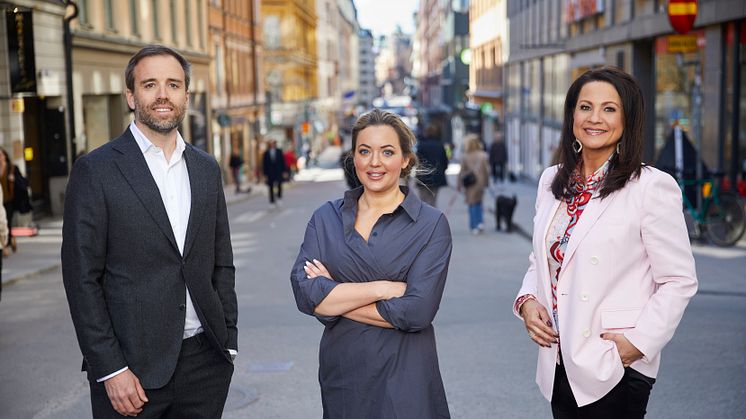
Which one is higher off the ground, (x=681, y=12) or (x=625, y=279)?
(x=681, y=12)

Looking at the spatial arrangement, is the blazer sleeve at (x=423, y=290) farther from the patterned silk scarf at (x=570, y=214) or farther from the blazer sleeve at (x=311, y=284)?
the patterned silk scarf at (x=570, y=214)

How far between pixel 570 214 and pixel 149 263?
1.61 m

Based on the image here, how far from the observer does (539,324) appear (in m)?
3.88

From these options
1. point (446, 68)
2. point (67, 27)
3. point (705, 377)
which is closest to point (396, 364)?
point (705, 377)

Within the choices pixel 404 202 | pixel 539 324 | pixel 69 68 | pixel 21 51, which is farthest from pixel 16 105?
pixel 539 324

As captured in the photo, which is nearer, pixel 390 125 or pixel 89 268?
pixel 89 268

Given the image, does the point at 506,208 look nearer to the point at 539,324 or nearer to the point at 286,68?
the point at 539,324

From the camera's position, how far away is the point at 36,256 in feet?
49.4

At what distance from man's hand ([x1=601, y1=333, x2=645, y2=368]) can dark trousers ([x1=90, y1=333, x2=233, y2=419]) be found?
1505 millimetres

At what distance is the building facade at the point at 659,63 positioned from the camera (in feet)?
54.4

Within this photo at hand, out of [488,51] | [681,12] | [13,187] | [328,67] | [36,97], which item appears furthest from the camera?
[328,67]

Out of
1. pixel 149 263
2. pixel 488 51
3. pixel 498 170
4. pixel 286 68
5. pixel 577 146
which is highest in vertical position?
pixel 488 51

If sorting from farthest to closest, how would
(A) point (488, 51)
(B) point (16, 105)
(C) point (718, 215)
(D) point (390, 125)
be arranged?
(A) point (488, 51) → (B) point (16, 105) → (C) point (718, 215) → (D) point (390, 125)

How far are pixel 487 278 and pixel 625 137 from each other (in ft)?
28.0
